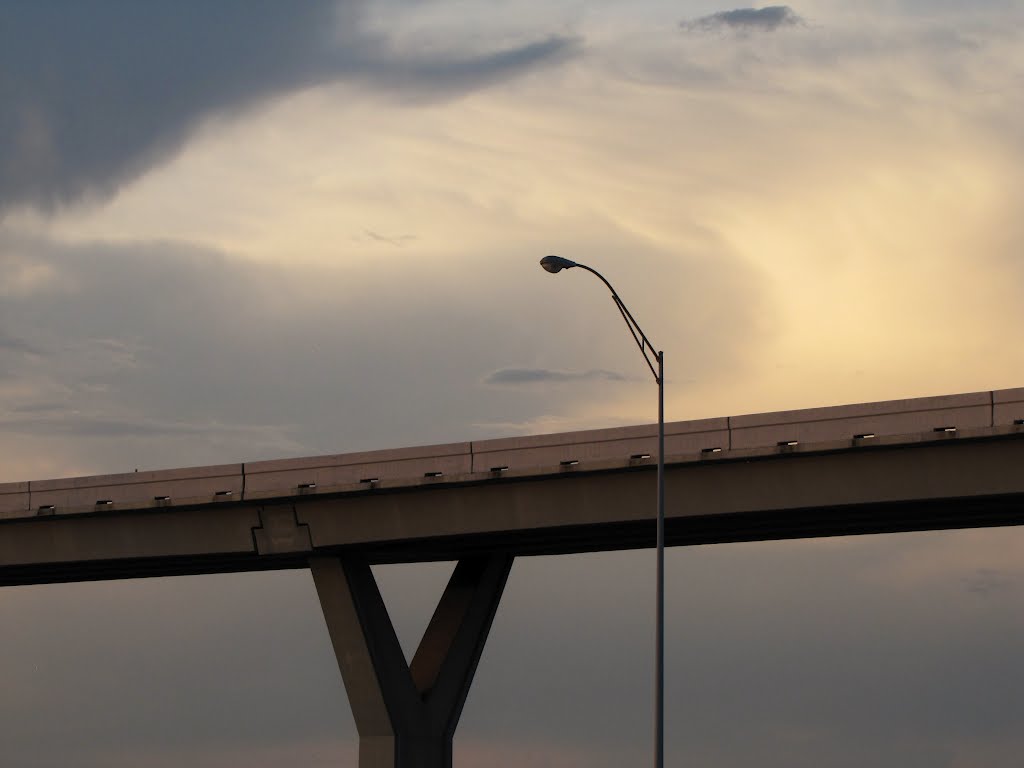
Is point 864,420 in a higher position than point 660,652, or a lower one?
higher

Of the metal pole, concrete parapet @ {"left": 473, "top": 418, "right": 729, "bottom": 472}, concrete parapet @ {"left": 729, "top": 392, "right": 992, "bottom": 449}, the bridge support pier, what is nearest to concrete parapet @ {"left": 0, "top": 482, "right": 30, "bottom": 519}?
the bridge support pier

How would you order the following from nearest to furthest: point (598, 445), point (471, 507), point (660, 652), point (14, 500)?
point (660, 652)
point (598, 445)
point (471, 507)
point (14, 500)

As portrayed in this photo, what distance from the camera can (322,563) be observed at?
5256 centimetres

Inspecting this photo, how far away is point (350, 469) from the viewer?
50688 mm

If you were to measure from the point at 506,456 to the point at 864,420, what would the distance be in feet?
33.4

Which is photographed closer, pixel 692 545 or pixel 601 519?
pixel 601 519

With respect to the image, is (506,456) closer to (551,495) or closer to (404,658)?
(551,495)

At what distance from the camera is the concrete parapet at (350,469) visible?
161 feet

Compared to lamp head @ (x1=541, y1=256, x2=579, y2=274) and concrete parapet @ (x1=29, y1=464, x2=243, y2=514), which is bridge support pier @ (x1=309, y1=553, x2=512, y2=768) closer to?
concrete parapet @ (x1=29, y1=464, x2=243, y2=514)

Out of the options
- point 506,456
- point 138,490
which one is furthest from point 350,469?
point 138,490

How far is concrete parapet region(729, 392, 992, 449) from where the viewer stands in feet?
134

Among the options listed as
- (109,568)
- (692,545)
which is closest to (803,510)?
(692,545)

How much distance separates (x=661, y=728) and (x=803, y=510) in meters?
13.6

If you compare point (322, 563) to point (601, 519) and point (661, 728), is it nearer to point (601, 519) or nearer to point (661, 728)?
point (601, 519)
